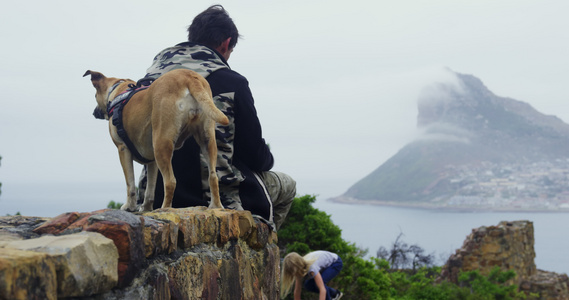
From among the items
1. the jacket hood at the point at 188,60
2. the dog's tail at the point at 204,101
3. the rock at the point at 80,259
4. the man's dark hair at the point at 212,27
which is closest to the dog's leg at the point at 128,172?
the dog's tail at the point at 204,101

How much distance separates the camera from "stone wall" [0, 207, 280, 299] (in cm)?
140

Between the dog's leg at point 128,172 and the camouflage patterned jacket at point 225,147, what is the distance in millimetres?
400

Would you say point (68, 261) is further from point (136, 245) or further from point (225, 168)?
point (225, 168)

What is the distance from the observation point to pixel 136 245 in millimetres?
1832

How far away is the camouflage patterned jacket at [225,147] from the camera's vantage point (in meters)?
3.20

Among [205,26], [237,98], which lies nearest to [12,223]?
[237,98]

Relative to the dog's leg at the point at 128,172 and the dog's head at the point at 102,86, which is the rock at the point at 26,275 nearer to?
the dog's leg at the point at 128,172

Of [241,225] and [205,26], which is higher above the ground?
[205,26]

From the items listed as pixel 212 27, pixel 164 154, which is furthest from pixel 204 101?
pixel 212 27

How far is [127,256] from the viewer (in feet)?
5.82

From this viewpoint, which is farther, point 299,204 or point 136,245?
point 299,204

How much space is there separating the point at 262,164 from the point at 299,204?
5256 mm

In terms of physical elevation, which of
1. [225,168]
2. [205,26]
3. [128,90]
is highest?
[205,26]

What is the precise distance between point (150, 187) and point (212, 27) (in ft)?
3.39
